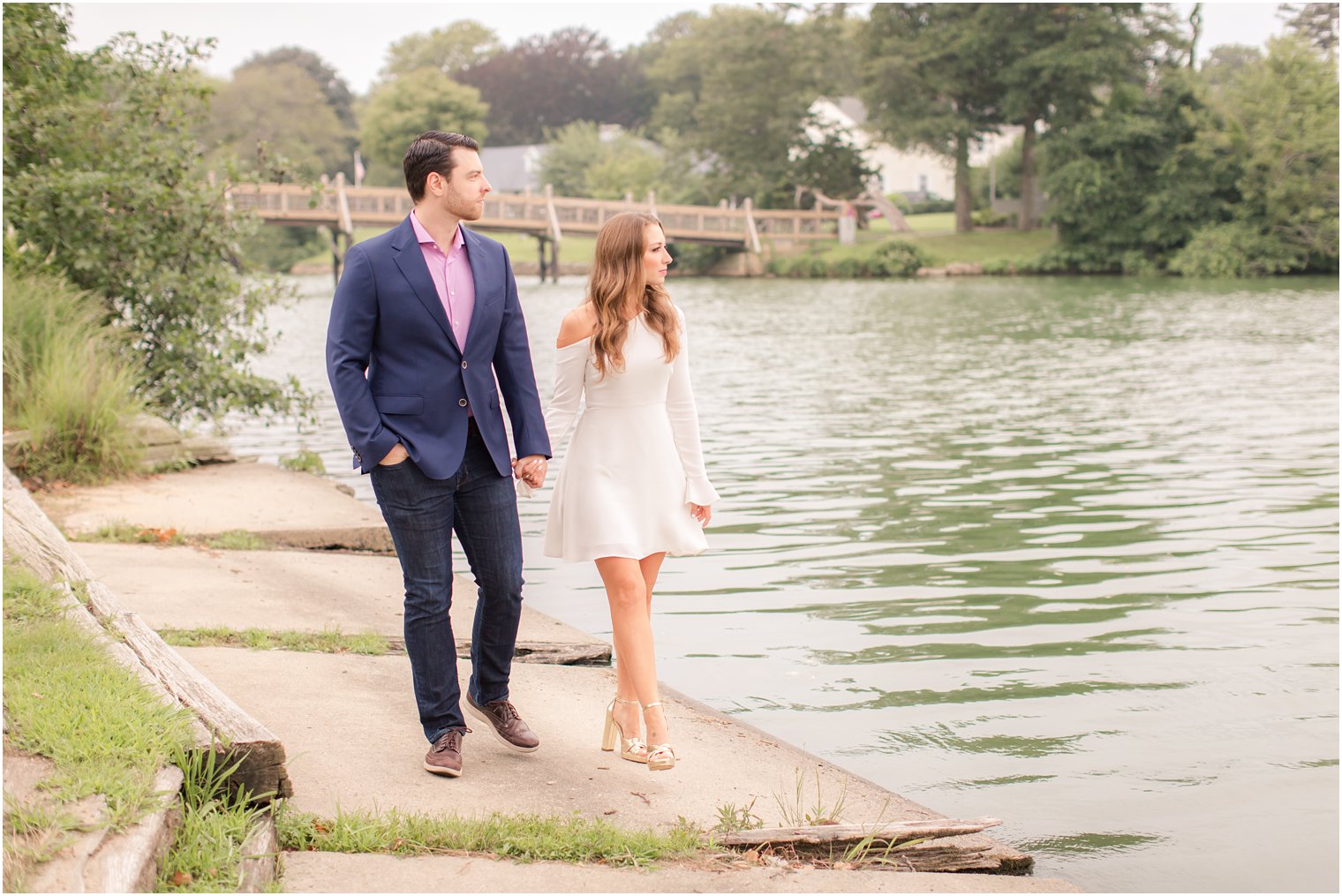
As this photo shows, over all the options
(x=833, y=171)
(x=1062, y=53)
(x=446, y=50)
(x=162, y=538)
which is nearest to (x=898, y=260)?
(x=1062, y=53)

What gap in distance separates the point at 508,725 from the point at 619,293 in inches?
64.6

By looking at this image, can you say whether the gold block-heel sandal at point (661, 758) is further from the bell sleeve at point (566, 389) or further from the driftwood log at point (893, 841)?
the bell sleeve at point (566, 389)

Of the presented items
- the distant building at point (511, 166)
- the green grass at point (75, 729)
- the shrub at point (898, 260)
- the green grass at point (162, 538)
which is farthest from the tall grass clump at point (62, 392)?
the distant building at point (511, 166)

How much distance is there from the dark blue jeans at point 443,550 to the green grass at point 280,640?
1499 millimetres

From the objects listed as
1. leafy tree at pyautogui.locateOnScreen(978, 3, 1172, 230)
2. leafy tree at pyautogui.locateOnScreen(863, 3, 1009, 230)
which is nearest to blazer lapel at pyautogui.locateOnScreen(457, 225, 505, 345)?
leafy tree at pyautogui.locateOnScreen(978, 3, 1172, 230)

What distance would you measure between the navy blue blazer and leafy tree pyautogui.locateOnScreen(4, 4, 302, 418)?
826cm

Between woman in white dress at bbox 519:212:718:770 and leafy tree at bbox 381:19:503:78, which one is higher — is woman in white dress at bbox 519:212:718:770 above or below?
below

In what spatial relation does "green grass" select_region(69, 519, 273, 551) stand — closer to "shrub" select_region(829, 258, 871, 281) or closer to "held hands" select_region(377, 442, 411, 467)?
"held hands" select_region(377, 442, 411, 467)

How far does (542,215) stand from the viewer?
56.6m

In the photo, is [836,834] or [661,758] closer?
[836,834]

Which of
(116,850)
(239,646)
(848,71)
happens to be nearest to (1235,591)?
(239,646)

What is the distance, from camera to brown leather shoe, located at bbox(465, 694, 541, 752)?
4.97 meters

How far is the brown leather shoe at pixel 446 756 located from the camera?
4.61 m

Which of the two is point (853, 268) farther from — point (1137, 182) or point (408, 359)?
point (408, 359)
